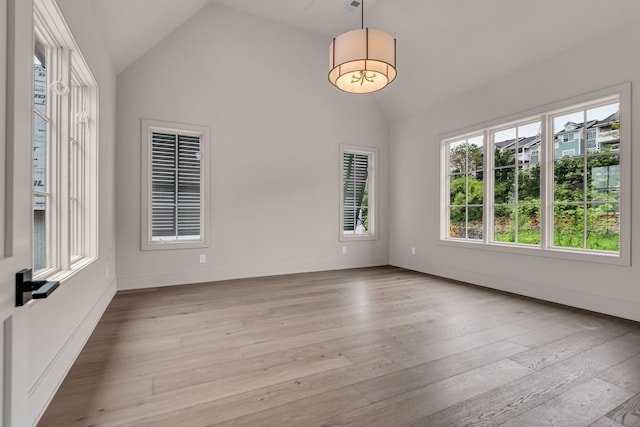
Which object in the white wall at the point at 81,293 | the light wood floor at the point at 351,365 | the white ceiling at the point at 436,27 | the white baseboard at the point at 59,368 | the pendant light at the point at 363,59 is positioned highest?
the white ceiling at the point at 436,27

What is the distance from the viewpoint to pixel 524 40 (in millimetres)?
3787

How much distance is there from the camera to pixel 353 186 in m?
5.98

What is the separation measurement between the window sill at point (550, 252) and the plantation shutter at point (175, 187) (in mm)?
3832

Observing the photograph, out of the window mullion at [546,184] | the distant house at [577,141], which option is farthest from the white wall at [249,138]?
the window mullion at [546,184]

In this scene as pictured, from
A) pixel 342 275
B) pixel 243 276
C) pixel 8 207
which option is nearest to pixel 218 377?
pixel 8 207

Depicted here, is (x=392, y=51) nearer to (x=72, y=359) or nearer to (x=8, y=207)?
(x=8, y=207)

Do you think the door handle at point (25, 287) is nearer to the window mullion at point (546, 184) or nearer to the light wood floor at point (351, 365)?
the light wood floor at point (351, 365)

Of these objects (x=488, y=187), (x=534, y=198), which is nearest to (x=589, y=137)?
(x=534, y=198)

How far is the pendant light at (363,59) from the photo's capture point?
293 centimetres

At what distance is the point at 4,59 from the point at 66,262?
5.65 ft

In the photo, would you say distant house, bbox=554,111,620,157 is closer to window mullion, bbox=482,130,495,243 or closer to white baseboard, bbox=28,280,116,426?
window mullion, bbox=482,130,495,243

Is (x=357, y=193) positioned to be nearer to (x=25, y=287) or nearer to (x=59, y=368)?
(x=59, y=368)

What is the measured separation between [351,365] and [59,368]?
176cm

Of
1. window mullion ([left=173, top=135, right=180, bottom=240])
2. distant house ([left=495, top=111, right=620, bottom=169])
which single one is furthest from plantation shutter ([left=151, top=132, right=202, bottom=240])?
distant house ([left=495, top=111, right=620, bottom=169])
